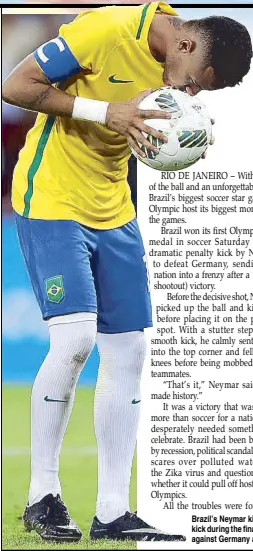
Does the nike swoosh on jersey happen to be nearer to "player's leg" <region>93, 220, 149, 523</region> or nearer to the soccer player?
the soccer player

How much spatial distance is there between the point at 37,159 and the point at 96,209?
10.4 inches

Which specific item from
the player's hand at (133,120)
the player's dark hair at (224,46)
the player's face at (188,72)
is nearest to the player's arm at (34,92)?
the player's hand at (133,120)

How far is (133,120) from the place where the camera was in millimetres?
3357

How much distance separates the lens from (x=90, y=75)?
11.6 ft

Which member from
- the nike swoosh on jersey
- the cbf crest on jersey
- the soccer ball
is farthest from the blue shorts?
the nike swoosh on jersey

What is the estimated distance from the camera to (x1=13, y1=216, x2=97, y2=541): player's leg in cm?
349

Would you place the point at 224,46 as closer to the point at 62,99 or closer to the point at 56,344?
the point at 62,99

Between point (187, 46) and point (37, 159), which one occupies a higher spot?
point (187, 46)

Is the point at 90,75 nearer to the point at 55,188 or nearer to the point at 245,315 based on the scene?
the point at 55,188

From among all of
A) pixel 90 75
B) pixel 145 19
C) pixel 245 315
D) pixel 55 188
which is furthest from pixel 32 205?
pixel 245 315

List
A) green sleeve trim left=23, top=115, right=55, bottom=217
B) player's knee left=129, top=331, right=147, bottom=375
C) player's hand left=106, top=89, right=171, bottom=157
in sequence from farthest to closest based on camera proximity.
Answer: player's knee left=129, top=331, right=147, bottom=375 < green sleeve trim left=23, top=115, right=55, bottom=217 < player's hand left=106, top=89, right=171, bottom=157

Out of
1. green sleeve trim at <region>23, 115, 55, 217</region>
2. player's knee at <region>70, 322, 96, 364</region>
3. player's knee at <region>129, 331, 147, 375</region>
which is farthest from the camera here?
player's knee at <region>129, 331, 147, 375</region>

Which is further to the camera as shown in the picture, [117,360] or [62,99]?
[117,360]

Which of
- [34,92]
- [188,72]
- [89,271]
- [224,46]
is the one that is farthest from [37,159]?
[224,46]
